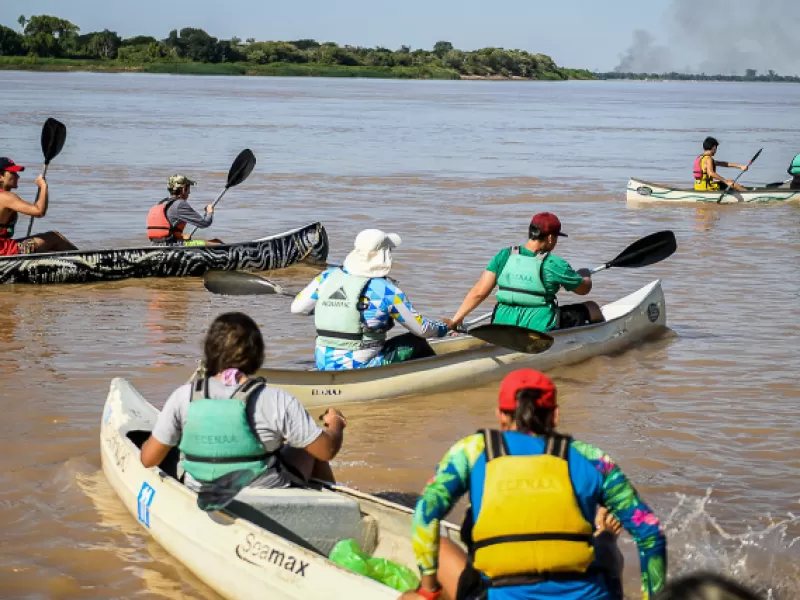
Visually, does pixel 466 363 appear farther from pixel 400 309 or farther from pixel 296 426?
pixel 296 426

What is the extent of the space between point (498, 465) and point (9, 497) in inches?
159

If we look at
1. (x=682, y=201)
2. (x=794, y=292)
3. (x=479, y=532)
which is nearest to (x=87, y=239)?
(x=794, y=292)

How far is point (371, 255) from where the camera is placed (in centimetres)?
770

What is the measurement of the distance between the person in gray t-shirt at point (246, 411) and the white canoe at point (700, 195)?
59.7 ft

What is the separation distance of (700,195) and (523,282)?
47.3 ft

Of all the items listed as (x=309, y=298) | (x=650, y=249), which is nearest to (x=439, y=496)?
(x=309, y=298)

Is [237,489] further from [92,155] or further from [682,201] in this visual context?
[92,155]

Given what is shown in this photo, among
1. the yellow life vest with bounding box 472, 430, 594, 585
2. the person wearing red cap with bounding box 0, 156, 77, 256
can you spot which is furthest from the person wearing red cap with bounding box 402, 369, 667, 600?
the person wearing red cap with bounding box 0, 156, 77, 256

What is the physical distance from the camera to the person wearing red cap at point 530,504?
12.9 ft

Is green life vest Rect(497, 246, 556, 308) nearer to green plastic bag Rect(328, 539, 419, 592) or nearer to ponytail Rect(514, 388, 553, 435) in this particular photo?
green plastic bag Rect(328, 539, 419, 592)

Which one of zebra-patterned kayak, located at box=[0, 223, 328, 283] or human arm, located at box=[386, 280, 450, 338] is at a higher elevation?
human arm, located at box=[386, 280, 450, 338]

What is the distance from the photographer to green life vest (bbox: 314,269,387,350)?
7.82 metres

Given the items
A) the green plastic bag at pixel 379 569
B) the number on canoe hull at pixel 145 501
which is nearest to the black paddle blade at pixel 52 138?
the number on canoe hull at pixel 145 501

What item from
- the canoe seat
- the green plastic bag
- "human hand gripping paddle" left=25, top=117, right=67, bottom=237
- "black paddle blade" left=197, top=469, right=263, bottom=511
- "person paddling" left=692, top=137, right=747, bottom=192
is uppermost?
"person paddling" left=692, top=137, right=747, bottom=192
